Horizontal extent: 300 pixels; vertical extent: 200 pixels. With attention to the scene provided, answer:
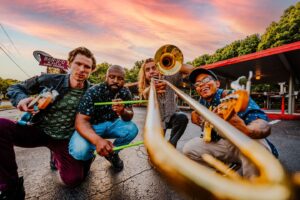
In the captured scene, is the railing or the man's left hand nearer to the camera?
the railing

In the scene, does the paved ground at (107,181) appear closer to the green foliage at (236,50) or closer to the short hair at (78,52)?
the short hair at (78,52)

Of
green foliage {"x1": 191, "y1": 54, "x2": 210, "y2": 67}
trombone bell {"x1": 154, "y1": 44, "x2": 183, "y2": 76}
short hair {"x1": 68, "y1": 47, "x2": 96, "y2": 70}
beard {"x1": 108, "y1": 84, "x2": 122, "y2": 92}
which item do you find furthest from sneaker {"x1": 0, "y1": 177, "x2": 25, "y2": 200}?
green foliage {"x1": 191, "y1": 54, "x2": 210, "y2": 67}

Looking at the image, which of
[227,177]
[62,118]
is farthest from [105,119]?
[227,177]

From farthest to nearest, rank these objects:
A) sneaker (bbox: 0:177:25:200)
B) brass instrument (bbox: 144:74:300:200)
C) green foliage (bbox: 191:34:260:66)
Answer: green foliage (bbox: 191:34:260:66) < sneaker (bbox: 0:177:25:200) < brass instrument (bbox: 144:74:300:200)

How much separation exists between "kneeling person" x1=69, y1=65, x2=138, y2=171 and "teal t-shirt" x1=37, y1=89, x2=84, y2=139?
0.15 m

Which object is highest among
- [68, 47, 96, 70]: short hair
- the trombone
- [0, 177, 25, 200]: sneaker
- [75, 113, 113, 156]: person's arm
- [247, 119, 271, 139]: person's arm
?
[68, 47, 96, 70]: short hair

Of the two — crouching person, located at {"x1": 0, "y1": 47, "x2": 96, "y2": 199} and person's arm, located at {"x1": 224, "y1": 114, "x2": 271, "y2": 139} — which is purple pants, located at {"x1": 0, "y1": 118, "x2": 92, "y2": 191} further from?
person's arm, located at {"x1": 224, "y1": 114, "x2": 271, "y2": 139}

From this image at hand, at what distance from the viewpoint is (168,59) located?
3.82 meters

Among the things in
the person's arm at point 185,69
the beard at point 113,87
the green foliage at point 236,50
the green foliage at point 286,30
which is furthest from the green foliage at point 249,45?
the beard at point 113,87

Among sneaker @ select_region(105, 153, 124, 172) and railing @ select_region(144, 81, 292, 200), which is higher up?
railing @ select_region(144, 81, 292, 200)

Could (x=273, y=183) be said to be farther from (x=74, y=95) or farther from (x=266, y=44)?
(x=266, y=44)

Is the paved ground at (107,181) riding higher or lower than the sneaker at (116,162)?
lower

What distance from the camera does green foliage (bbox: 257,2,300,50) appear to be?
21.8 meters

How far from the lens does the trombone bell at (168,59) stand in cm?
364
